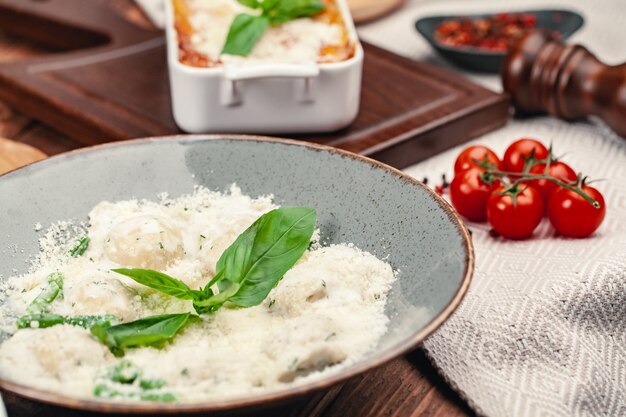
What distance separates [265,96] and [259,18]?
0.23m

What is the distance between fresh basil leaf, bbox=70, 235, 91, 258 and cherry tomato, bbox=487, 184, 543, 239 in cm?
88

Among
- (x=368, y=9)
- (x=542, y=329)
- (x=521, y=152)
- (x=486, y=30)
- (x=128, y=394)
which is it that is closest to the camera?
(x=128, y=394)

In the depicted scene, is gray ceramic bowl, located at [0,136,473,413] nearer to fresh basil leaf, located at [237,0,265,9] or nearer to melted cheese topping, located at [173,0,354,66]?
melted cheese topping, located at [173,0,354,66]

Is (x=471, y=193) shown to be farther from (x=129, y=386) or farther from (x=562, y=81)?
(x=129, y=386)

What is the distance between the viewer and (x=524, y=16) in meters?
3.20

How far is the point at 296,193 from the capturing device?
1745 mm

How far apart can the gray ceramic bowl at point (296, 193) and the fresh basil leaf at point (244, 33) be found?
45 centimetres

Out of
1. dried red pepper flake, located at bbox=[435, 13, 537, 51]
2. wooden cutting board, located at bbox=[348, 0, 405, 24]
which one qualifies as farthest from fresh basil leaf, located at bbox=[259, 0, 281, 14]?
wooden cutting board, located at bbox=[348, 0, 405, 24]

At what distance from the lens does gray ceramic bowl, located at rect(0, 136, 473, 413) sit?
4.60 ft

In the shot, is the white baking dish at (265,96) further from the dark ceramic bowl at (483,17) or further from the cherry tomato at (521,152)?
the dark ceramic bowl at (483,17)

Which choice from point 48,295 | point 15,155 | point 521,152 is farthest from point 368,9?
point 48,295

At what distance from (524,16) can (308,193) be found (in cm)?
179

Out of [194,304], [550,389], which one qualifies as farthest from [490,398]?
[194,304]

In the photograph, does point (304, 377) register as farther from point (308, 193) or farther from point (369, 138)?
point (369, 138)
